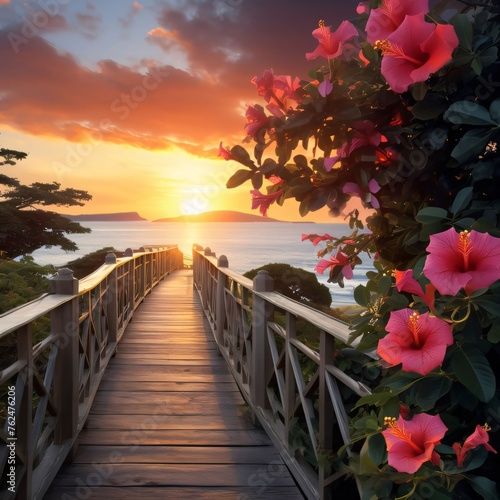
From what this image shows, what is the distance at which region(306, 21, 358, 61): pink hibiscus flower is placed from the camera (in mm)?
1254

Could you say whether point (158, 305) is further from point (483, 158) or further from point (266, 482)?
point (483, 158)

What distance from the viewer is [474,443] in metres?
1.03

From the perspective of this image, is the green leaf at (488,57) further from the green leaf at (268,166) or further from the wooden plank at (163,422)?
the wooden plank at (163,422)

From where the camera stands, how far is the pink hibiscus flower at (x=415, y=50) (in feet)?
3.41

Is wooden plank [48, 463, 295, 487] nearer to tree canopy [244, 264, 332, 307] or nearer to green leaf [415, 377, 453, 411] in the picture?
green leaf [415, 377, 453, 411]

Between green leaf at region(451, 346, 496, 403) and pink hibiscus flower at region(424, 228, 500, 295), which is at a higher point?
pink hibiscus flower at region(424, 228, 500, 295)

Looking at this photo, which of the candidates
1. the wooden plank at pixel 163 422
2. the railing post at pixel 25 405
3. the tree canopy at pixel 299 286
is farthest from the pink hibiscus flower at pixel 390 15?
the tree canopy at pixel 299 286

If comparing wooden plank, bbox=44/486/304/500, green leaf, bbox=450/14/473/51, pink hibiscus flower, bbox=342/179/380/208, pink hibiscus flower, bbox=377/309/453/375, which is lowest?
wooden plank, bbox=44/486/304/500

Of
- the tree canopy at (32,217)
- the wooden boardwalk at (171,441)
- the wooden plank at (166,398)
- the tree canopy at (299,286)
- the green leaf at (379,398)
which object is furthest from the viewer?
the tree canopy at (32,217)

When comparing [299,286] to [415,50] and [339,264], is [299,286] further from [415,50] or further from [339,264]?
[415,50]

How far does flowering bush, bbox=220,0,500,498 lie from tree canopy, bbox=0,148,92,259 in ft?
76.8

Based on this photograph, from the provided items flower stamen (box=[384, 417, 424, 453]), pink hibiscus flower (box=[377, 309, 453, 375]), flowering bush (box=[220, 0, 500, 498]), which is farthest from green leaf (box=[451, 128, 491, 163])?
flower stamen (box=[384, 417, 424, 453])

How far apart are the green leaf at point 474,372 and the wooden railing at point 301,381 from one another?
1.16 feet

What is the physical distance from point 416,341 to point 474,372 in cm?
12
